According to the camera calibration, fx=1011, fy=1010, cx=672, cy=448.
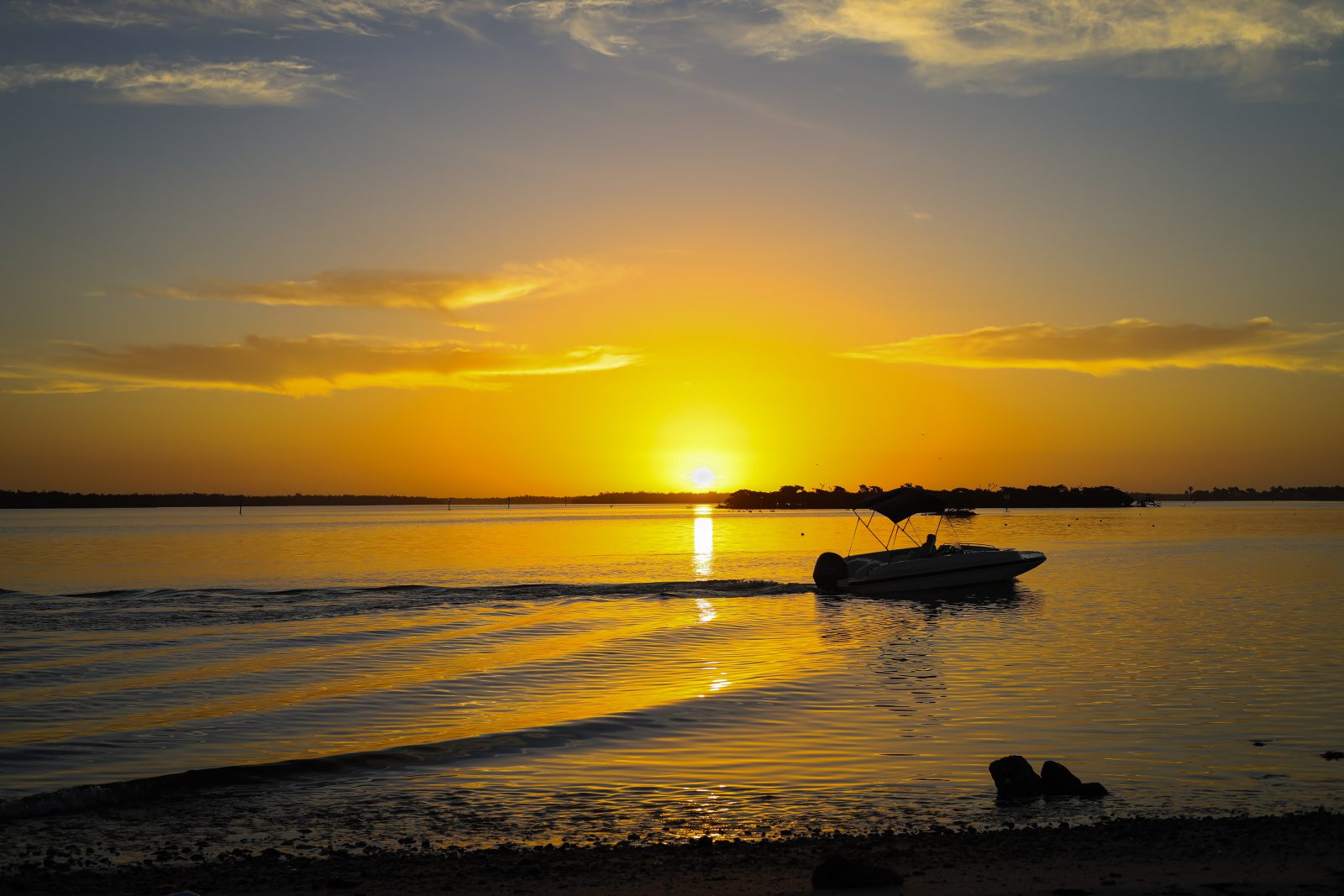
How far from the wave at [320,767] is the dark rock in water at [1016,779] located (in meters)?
6.79

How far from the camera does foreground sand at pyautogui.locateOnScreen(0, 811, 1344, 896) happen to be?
9250 mm

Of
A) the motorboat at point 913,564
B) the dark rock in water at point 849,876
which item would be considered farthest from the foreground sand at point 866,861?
the motorboat at point 913,564

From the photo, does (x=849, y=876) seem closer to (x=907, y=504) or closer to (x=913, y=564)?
(x=913, y=564)

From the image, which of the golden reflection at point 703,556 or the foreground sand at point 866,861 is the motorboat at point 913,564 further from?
the foreground sand at point 866,861

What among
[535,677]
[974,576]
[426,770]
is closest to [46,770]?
[426,770]

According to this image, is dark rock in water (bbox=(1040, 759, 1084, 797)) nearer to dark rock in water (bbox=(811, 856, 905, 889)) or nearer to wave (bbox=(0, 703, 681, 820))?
dark rock in water (bbox=(811, 856, 905, 889))

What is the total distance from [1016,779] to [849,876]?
458 cm

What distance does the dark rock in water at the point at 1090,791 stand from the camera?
42.2 feet

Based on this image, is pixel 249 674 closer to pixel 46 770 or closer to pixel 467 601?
pixel 46 770

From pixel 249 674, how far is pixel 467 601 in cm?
1840

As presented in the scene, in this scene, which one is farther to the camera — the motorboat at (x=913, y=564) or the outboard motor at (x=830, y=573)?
the outboard motor at (x=830, y=573)

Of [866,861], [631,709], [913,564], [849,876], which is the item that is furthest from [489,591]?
[849,876]

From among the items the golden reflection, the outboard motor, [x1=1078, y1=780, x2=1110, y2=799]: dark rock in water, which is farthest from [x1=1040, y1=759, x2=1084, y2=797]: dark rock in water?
the golden reflection

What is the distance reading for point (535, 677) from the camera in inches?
936
